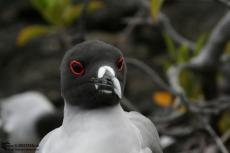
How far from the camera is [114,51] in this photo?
254 centimetres

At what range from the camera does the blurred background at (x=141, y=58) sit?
4.71m

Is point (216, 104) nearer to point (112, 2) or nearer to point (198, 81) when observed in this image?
point (198, 81)

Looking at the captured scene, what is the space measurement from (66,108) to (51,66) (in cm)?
660

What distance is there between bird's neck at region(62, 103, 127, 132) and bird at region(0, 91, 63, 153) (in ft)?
15.4

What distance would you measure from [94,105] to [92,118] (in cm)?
5

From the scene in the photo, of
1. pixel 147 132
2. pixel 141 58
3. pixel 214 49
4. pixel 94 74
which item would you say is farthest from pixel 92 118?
pixel 141 58

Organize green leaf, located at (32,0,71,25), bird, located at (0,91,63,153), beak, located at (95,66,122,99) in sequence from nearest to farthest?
beak, located at (95,66,122,99) < green leaf, located at (32,0,71,25) < bird, located at (0,91,63,153)

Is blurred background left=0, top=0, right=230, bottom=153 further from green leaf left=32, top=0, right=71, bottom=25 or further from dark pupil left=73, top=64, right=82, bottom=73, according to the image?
dark pupil left=73, top=64, right=82, bottom=73

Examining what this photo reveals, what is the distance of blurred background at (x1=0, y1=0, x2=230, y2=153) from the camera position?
15.4 ft

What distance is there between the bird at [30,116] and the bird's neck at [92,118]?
468 cm

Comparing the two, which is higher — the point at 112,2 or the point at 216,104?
the point at 112,2

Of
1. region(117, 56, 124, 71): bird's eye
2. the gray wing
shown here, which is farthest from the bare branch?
region(117, 56, 124, 71): bird's eye

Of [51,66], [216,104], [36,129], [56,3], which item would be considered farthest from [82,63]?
[51,66]

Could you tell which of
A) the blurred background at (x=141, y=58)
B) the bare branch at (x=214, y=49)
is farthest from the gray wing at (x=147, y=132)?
the bare branch at (x=214, y=49)
